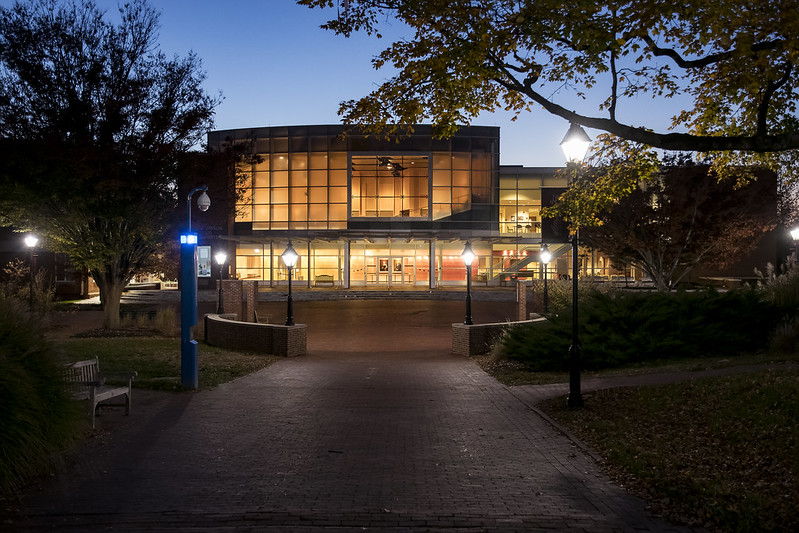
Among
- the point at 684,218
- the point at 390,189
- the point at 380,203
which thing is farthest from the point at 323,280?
the point at 684,218

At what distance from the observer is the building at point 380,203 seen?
51.6 m

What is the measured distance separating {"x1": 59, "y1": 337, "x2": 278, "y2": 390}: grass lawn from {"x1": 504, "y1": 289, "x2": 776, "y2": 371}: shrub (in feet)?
22.0

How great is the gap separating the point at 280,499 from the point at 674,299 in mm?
12140

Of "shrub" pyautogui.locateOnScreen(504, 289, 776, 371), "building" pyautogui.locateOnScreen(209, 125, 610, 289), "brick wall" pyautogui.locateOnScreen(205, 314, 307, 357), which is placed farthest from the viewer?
"building" pyautogui.locateOnScreen(209, 125, 610, 289)

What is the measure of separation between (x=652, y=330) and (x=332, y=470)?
10.3 meters

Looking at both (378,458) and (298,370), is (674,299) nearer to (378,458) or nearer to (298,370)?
(298,370)

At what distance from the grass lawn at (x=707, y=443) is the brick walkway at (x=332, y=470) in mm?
373

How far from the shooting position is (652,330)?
1491cm

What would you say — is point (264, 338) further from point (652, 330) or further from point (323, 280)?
point (323, 280)

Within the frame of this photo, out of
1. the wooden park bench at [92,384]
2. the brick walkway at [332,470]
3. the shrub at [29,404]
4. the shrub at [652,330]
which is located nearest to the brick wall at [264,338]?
the brick walkway at [332,470]

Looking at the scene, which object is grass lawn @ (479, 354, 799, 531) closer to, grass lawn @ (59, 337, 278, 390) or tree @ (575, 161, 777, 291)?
grass lawn @ (59, 337, 278, 390)

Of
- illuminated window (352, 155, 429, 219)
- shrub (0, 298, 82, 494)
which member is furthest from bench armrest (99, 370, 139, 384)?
illuminated window (352, 155, 429, 219)

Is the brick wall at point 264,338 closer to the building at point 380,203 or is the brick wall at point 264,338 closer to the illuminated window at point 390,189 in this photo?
the building at point 380,203

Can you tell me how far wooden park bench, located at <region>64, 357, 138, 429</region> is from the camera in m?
8.63
